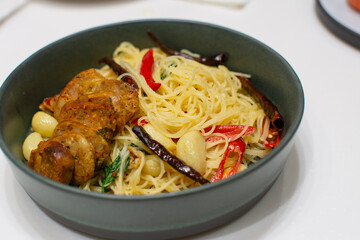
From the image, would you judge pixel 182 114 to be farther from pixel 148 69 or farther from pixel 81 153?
pixel 81 153

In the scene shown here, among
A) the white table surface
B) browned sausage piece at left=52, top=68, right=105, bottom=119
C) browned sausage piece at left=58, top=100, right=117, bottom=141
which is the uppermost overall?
browned sausage piece at left=52, top=68, right=105, bottom=119

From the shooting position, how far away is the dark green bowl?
1.79 metres

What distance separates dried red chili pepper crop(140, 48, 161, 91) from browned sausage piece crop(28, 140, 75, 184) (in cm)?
87

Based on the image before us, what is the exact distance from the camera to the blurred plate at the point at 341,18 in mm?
3684

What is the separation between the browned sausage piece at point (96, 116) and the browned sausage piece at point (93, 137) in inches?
1.9

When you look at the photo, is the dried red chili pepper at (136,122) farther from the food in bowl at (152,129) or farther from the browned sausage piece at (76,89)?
the browned sausage piece at (76,89)

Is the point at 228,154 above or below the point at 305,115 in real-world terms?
above

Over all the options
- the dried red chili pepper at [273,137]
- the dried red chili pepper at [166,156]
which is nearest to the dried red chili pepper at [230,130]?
the dried red chili pepper at [273,137]

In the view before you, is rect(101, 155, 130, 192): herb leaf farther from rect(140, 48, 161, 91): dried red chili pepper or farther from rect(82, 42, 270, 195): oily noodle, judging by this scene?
rect(140, 48, 161, 91): dried red chili pepper

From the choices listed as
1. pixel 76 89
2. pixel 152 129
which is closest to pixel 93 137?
pixel 152 129

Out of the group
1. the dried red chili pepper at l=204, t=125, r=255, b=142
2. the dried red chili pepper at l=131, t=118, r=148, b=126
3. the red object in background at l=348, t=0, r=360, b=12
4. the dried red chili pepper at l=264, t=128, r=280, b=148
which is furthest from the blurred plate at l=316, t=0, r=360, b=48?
the dried red chili pepper at l=131, t=118, r=148, b=126

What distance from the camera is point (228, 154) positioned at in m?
2.36

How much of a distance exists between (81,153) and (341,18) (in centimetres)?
306

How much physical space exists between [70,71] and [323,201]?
2095mm
